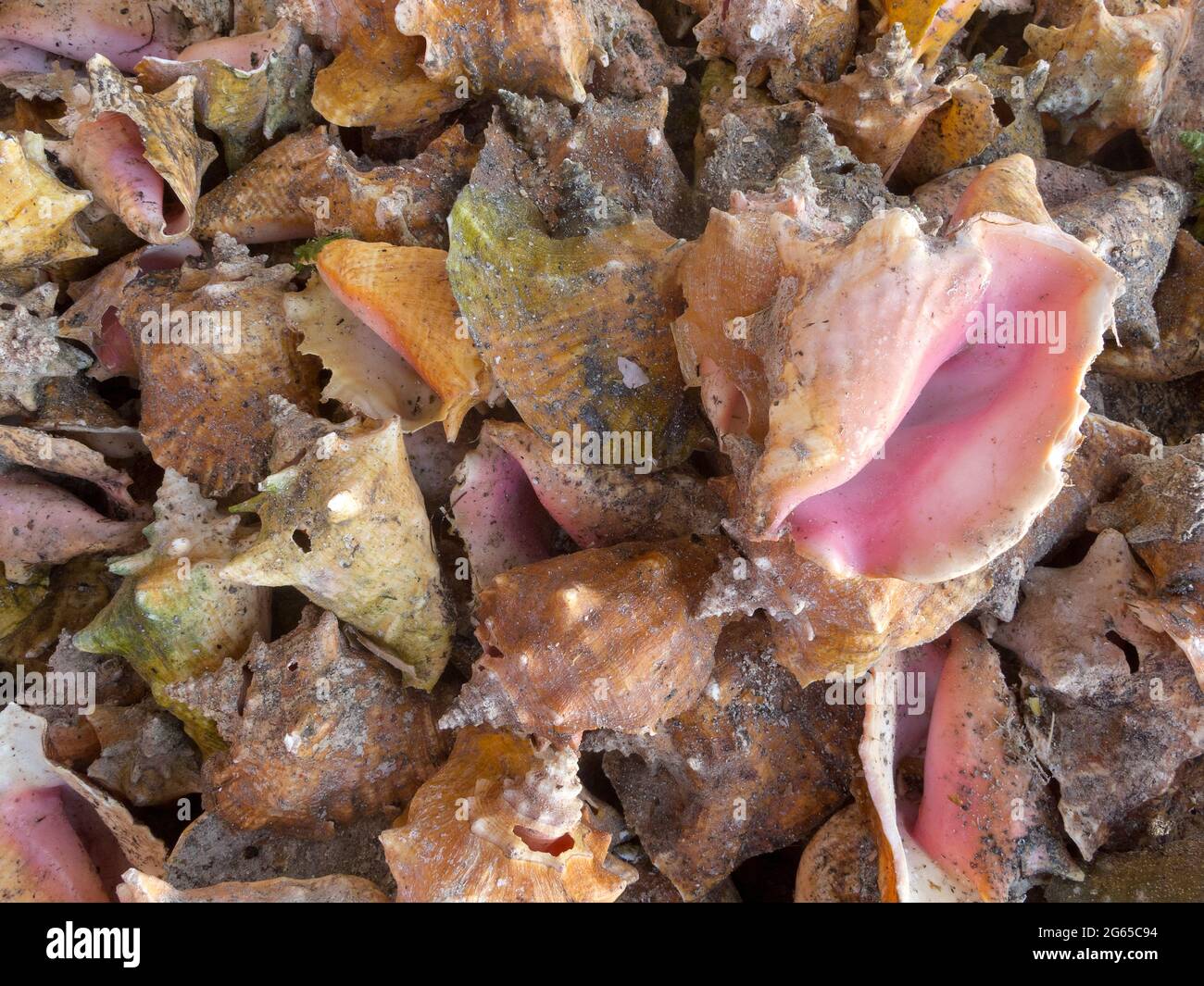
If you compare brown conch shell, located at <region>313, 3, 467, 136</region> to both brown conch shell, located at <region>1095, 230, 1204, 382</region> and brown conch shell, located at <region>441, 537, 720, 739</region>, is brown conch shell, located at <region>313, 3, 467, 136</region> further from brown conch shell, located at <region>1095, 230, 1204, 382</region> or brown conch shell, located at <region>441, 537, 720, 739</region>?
brown conch shell, located at <region>1095, 230, 1204, 382</region>

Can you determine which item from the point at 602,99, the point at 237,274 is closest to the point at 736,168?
the point at 602,99

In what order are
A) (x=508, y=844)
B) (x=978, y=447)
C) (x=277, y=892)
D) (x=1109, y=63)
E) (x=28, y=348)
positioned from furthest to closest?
(x=1109, y=63) < (x=28, y=348) < (x=277, y=892) < (x=508, y=844) < (x=978, y=447)

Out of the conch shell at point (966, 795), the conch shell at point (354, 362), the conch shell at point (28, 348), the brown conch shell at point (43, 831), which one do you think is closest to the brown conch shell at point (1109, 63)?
the conch shell at point (966, 795)

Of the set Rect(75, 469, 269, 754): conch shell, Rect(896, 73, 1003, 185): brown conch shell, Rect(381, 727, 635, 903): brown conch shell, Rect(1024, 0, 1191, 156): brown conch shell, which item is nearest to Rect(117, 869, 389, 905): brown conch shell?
Rect(381, 727, 635, 903): brown conch shell

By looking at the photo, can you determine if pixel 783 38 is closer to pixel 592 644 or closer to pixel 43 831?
pixel 592 644

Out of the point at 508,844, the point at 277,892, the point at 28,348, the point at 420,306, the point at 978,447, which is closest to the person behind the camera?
the point at 978,447

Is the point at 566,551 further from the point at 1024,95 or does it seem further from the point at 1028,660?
the point at 1024,95

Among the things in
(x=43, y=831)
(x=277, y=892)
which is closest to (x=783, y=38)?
(x=277, y=892)
